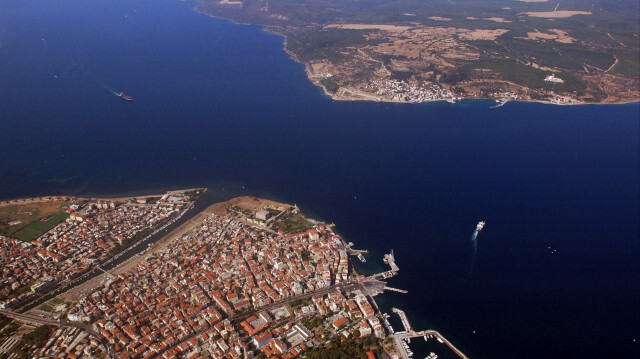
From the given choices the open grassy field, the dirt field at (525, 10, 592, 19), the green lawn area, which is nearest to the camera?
the green lawn area

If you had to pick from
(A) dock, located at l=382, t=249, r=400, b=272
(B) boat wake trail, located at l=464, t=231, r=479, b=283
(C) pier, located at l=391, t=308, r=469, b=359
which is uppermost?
(B) boat wake trail, located at l=464, t=231, r=479, b=283

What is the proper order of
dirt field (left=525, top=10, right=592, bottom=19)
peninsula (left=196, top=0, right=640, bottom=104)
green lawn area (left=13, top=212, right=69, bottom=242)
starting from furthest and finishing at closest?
dirt field (left=525, top=10, right=592, bottom=19) < peninsula (left=196, top=0, right=640, bottom=104) < green lawn area (left=13, top=212, right=69, bottom=242)

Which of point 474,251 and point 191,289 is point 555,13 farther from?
point 191,289

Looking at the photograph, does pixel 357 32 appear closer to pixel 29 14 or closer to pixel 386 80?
pixel 386 80

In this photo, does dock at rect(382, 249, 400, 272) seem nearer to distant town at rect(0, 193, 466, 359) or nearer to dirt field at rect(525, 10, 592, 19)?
distant town at rect(0, 193, 466, 359)

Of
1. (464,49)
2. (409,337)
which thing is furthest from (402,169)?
(464,49)

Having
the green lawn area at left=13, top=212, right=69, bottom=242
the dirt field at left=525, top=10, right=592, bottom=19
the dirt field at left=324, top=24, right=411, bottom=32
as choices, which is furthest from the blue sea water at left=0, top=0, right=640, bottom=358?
the dirt field at left=525, top=10, right=592, bottom=19
